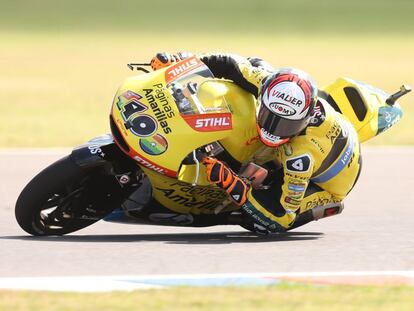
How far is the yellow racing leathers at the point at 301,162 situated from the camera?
6719 mm

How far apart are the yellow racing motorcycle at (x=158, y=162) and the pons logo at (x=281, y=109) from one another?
10.8 inches

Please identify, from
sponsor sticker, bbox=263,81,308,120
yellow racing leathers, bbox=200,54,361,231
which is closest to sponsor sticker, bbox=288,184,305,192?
yellow racing leathers, bbox=200,54,361,231

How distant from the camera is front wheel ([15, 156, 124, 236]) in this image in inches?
256

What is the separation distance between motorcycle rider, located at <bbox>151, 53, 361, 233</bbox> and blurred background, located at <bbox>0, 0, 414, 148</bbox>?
253 inches

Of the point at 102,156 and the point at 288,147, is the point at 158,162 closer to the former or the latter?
the point at 102,156

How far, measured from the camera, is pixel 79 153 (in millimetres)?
6512

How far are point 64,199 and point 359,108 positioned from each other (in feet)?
7.27

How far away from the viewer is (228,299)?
5043 mm

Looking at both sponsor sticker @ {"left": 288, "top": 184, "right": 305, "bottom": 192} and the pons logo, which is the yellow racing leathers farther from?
the pons logo
